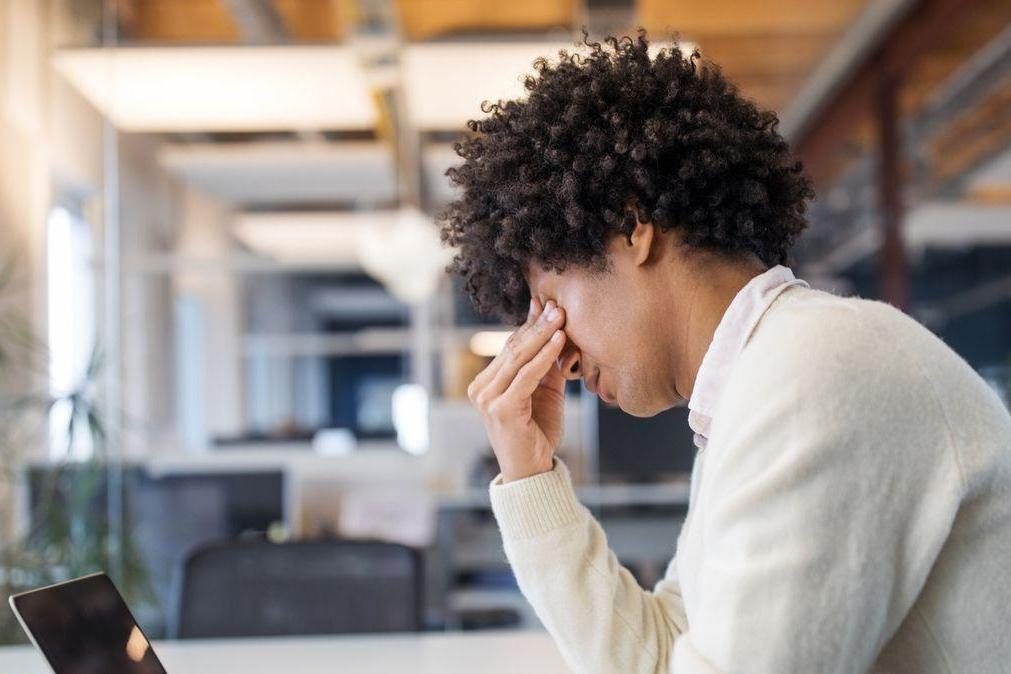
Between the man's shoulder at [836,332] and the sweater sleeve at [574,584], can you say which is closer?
the man's shoulder at [836,332]

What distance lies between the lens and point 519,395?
1264 millimetres

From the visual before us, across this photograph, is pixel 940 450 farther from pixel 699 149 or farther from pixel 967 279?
pixel 967 279

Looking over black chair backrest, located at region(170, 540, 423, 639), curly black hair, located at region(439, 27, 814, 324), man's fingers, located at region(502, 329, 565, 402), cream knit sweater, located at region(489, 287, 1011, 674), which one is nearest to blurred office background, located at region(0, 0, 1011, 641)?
black chair backrest, located at region(170, 540, 423, 639)

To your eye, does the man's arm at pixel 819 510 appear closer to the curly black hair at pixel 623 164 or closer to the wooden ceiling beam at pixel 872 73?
the curly black hair at pixel 623 164

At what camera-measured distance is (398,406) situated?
347 inches

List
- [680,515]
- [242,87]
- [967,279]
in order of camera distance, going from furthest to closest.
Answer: [967,279] → [680,515] → [242,87]

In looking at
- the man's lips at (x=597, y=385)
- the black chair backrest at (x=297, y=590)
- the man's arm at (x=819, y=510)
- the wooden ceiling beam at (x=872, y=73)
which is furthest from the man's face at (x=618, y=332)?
the wooden ceiling beam at (x=872, y=73)

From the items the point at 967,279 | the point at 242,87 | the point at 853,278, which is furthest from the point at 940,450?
the point at 853,278

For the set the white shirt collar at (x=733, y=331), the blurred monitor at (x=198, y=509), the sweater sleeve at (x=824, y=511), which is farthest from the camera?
the blurred monitor at (x=198, y=509)

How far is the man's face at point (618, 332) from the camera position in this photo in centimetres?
109

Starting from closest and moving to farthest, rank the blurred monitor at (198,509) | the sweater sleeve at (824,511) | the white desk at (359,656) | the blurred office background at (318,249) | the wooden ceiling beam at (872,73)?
the sweater sleeve at (824,511) < the white desk at (359,656) < the blurred office background at (318,249) < the blurred monitor at (198,509) < the wooden ceiling beam at (872,73)

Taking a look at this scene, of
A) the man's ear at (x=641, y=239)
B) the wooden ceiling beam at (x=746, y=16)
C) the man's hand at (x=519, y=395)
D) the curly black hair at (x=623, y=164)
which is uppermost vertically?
the wooden ceiling beam at (x=746, y=16)

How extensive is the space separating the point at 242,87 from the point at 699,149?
450cm

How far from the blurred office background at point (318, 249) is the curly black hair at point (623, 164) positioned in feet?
0.68
